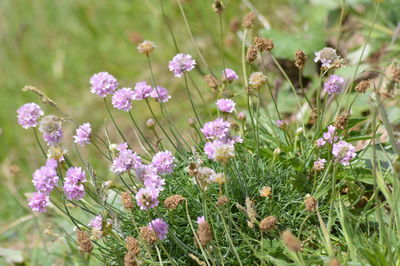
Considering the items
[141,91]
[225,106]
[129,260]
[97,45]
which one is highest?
[97,45]

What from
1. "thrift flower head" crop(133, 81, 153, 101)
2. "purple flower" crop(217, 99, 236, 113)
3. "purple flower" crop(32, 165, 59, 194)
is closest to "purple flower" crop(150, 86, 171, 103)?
"thrift flower head" crop(133, 81, 153, 101)

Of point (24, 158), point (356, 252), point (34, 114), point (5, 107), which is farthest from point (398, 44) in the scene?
point (5, 107)

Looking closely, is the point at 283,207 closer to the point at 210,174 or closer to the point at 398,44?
the point at 210,174

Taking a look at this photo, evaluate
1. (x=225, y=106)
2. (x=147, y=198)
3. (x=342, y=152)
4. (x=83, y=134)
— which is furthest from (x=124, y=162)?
(x=342, y=152)

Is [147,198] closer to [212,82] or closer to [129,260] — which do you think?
[129,260]

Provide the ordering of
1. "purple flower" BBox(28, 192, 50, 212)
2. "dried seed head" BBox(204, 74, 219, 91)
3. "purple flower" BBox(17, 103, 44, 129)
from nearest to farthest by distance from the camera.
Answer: "purple flower" BBox(28, 192, 50, 212) → "purple flower" BBox(17, 103, 44, 129) → "dried seed head" BBox(204, 74, 219, 91)

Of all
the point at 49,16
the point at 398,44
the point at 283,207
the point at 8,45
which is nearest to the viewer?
the point at 283,207

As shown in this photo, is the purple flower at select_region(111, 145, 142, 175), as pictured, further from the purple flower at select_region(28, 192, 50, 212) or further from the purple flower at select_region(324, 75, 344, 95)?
the purple flower at select_region(324, 75, 344, 95)

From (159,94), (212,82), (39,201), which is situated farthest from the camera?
(212,82)

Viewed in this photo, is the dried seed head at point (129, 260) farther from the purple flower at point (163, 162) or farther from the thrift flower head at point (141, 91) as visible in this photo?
the thrift flower head at point (141, 91)
